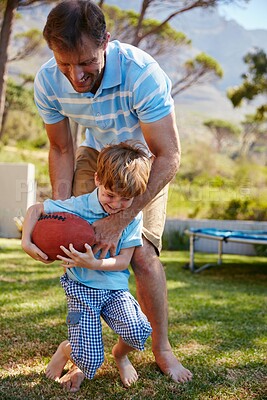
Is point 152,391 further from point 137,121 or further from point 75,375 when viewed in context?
point 137,121

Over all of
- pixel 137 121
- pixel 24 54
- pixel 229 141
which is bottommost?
pixel 229 141

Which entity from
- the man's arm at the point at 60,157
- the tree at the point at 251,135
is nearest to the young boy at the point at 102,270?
the man's arm at the point at 60,157

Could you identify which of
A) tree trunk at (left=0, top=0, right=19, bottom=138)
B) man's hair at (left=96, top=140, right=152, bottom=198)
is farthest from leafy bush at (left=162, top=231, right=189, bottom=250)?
man's hair at (left=96, top=140, right=152, bottom=198)

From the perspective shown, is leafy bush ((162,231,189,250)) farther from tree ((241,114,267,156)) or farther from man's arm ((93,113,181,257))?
tree ((241,114,267,156))

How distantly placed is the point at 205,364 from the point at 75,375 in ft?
2.25

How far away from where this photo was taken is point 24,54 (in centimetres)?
1739

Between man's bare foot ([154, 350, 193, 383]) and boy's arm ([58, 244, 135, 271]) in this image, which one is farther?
man's bare foot ([154, 350, 193, 383])

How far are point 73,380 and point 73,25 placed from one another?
1386 millimetres

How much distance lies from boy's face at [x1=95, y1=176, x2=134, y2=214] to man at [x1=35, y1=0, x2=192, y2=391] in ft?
0.10

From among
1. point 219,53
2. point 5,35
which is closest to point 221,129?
point 5,35

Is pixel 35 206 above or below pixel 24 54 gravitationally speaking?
below

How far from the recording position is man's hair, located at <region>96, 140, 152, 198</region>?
6.64ft

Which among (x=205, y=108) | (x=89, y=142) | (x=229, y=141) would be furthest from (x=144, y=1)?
(x=205, y=108)

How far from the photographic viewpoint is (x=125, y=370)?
232 centimetres
